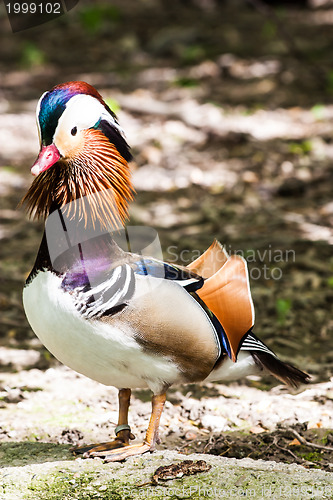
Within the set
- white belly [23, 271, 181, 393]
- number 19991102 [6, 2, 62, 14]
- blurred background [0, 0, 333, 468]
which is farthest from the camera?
blurred background [0, 0, 333, 468]

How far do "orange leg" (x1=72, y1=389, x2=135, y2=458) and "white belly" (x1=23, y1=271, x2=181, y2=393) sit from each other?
1.05 ft

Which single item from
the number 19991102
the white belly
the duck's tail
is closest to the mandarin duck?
the white belly

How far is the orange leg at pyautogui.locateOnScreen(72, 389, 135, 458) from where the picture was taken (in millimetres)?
2791

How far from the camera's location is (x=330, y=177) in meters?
6.41

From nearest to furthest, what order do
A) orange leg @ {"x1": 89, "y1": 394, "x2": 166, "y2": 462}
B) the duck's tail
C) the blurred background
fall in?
orange leg @ {"x1": 89, "y1": 394, "x2": 166, "y2": 462}
the duck's tail
the blurred background

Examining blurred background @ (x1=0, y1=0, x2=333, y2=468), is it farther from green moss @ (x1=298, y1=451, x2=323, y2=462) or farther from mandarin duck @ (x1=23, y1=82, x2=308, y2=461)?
mandarin duck @ (x1=23, y1=82, x2=308, y2=461)

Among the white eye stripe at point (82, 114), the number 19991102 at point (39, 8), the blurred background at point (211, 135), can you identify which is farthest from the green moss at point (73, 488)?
the number 19991102 at point (39, 8)

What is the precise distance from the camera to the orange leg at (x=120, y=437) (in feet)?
9.16

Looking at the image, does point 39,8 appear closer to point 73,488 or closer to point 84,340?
point 84,340

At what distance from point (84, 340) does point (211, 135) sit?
5070mm

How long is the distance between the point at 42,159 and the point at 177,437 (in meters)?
1.51

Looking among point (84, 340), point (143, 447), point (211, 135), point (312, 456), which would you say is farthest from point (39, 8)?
point (312, 456)

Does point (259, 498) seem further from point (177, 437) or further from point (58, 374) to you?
point (58, 374)

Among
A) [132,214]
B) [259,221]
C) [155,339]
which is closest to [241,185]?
[259,221]
